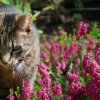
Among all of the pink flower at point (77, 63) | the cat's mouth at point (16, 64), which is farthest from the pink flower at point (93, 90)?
the pink flower at point (77, 63)

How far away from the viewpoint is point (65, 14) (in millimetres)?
7570

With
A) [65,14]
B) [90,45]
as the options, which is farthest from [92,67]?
[65,14]

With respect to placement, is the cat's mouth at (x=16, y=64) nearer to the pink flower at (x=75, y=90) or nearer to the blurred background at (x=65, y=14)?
the pink flower at (x=75, y=90)

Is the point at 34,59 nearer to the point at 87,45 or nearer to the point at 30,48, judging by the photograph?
the point at 30,48

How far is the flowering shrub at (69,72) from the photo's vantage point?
121 inches

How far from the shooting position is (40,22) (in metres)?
7.37

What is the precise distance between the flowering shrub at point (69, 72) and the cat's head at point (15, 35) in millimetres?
252

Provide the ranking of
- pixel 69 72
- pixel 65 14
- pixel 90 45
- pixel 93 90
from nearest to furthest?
pixel 93 90 < pixel 69 72 < pixel 90 45 < pixel 65 14

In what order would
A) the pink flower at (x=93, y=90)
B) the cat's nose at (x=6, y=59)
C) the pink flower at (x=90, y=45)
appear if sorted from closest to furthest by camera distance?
the pink flower at (x=93, y=90) → the cat's nose at (x=6, y=59) → the pink flower at (x=90, y=45)

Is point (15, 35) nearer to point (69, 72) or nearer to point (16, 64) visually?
point (16, 64)

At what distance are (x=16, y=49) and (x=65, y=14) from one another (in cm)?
428

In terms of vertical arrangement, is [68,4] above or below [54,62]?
above

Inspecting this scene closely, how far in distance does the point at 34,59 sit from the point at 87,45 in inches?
28.6

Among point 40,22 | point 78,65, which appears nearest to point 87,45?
point 78,65
